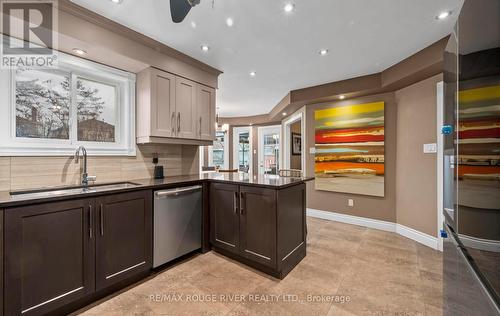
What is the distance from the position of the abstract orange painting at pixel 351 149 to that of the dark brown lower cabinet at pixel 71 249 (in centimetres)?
318

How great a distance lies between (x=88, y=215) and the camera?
1725 millimetres

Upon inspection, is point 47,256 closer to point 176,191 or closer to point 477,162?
point 176,191

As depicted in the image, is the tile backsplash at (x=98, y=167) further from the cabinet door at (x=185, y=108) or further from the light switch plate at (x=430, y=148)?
the light switch plate at (x=430, y=148)

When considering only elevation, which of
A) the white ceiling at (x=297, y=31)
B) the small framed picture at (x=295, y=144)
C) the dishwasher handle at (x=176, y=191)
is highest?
the white ceiling at (x=297, y=31)

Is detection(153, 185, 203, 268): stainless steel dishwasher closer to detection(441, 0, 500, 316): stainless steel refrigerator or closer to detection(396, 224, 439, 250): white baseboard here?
detection(441, 0, 500, 316): stainless steel refrigerator

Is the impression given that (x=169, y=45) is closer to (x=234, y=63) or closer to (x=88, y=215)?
(x=234, y=63)

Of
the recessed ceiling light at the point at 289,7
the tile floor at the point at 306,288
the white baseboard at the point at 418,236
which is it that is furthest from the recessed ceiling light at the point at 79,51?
the white baseboard at the point at 418,236

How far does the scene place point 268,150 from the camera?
707 centimetres

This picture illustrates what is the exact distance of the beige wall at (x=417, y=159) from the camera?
2893mm

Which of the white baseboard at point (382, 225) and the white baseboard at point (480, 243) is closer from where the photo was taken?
the white baseboard at point (480, 243)

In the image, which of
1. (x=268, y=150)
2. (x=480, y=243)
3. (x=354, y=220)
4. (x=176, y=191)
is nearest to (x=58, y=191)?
(x=176, y=191)

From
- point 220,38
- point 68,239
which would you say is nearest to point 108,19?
point 220,38

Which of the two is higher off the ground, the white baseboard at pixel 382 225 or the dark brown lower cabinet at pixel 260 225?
the dark brown lower cabinet at pixel 260 225

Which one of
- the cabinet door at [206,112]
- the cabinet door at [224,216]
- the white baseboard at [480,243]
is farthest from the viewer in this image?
the cabinet door at [206,112]
